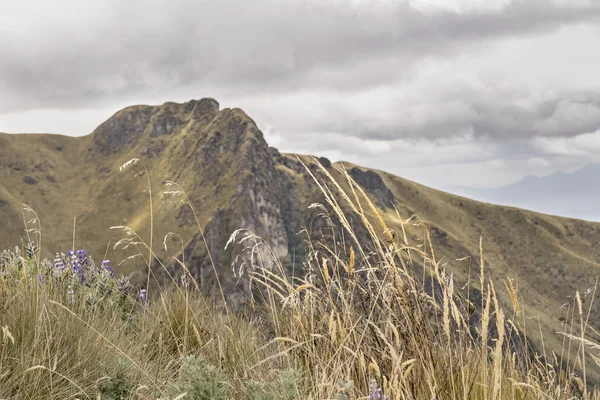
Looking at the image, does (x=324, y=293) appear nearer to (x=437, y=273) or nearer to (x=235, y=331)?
(x=437, y=273)

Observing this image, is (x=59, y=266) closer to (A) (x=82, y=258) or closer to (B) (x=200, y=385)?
(A) (x=82, y=258)

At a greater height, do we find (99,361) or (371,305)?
(371,305)

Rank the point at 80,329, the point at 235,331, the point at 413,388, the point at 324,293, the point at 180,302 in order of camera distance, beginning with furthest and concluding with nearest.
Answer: the point at 180,302 < the point at 235,331 < the point at 80,329 < the point at 324,293 < the point at 413,388

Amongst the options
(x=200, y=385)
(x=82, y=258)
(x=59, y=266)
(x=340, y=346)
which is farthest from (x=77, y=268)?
(x=340, y=346)

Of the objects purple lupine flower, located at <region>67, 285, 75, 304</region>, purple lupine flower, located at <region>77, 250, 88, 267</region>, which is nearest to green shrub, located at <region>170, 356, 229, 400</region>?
purple lupine flower, located at <region>67, 285, 75, 304</region>

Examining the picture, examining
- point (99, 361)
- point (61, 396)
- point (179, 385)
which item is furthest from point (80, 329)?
point (179, 385)

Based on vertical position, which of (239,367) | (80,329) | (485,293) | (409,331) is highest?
(485,293)

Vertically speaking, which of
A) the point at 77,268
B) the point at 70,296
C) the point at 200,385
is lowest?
the point at 200,385

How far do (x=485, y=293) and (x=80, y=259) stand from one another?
14.6 ft

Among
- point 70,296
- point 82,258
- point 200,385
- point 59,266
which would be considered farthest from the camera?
point 82,258

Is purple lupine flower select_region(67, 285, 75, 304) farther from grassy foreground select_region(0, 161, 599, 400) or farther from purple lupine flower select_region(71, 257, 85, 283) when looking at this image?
purple lupine flower select_region(71, 257, 85, 283)

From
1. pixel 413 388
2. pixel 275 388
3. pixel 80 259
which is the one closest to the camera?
pixel 413 388

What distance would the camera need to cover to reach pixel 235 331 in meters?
4.45

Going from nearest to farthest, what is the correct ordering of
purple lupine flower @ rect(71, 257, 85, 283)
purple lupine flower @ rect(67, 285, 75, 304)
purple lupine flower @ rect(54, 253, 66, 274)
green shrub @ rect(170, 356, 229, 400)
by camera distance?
green shrub @ rect(170, 356, 229, 400) < purple lupine flower @ rect(67, 285, 75, 304) < purple lupine flower @ rect(54, 253, 66, 274) < purple lupine flower @ rect(71, 257, 85, 283)
